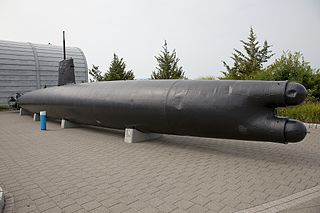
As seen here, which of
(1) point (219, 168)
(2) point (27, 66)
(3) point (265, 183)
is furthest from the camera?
(2) point (27, 66)

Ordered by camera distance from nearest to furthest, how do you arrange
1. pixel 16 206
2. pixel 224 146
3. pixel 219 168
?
pixel 16 206 → pixel 219 168 → pixel 224 146

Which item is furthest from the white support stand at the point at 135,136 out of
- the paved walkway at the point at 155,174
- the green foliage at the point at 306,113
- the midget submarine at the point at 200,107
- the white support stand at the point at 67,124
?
the green foliage at the point at 306,113

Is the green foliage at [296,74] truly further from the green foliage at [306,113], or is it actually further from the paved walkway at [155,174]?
the paved walkway at [155,174]

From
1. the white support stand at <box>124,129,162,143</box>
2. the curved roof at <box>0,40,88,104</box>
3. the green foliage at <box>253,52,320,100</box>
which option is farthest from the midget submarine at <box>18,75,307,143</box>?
the curved roof at <box>0,40,88,104</box>

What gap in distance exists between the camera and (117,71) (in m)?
27.1

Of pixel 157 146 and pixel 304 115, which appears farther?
pixel 304 115

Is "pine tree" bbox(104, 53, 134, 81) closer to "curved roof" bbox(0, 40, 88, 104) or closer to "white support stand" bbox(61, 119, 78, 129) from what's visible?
"curved roof" bbox(0, 40, 88, 104)

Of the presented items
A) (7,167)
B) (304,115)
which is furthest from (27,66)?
(304,115)

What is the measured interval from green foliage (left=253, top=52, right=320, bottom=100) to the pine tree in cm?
1725

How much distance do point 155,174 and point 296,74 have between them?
10446 mm

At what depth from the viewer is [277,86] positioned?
4.41m

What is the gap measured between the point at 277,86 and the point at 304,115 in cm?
574

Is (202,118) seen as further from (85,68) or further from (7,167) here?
(85,68)

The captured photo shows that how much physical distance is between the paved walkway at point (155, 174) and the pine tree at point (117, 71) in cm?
2051
